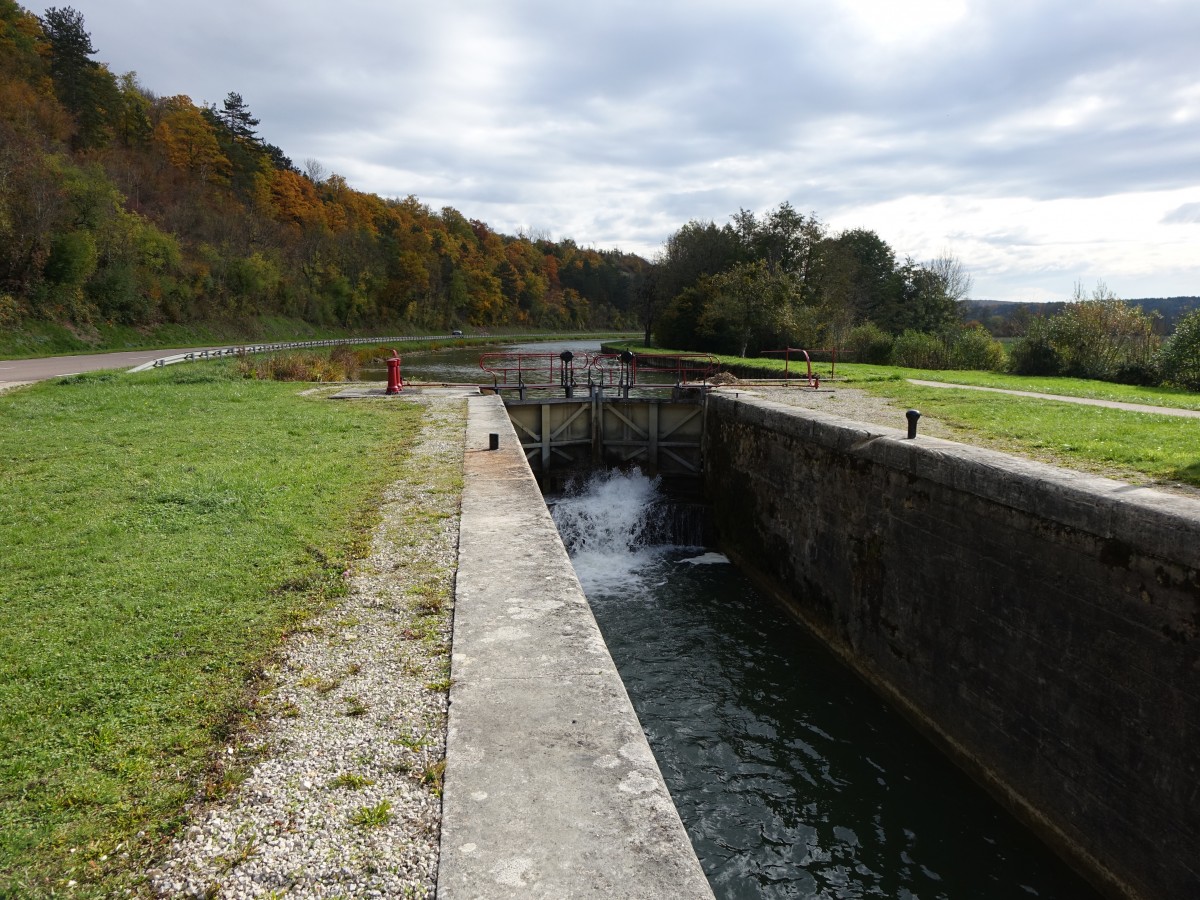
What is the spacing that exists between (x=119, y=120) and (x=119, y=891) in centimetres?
6844

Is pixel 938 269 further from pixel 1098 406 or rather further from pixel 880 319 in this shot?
pixel 1098 406

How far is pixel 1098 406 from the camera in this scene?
12.2m

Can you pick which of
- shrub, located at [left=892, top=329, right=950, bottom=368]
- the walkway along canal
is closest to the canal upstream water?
the walkway along canal

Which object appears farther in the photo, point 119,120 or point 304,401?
point 119,120

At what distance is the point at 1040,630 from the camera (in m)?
5.77

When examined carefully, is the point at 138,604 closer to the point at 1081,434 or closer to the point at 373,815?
the point at 373,815

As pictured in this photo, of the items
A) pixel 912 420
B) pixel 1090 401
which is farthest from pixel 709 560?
pixel 1090 401

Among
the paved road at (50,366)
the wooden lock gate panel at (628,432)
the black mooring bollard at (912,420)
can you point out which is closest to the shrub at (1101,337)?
the wooden lock gate panel at (628,432)

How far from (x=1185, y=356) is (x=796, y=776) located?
675 inches

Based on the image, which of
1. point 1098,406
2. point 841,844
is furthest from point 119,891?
point 1098,406

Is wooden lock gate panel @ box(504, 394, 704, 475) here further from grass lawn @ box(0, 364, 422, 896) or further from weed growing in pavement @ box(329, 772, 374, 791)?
weed growing in pavement @ box(329, 772, 374, 791)

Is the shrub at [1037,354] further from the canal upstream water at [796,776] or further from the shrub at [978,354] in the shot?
the canal upstream water at [796,776]

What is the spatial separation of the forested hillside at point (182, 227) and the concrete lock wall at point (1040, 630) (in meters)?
33.8

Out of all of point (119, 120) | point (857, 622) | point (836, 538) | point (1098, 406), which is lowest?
point (857, 622)
